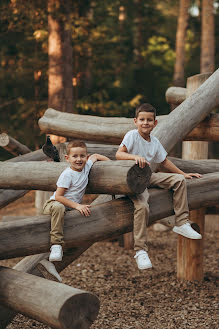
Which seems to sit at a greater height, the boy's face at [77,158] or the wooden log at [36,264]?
the boy's face at [77,158]

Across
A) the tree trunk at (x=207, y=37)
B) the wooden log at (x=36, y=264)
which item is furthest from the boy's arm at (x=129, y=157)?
the tree trunk at (x=207, y=37)

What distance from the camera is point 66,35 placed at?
35.1 ft

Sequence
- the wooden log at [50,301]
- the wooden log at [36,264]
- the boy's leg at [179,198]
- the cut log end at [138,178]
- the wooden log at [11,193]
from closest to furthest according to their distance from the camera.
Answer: the wooden log at [50,301], the cut log end at [138,178], the boy's leg at [179,198], the wooden log at [36,264], the wooden log at [11,193]

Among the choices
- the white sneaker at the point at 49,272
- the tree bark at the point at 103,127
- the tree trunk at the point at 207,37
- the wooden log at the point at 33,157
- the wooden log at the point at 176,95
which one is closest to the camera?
the white sneaker at the point at 49,272

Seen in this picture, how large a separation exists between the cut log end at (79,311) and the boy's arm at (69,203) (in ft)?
2.43

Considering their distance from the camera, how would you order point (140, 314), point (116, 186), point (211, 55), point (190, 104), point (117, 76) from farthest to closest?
point (117, 76), point (211, 55), point (140, 314), point (190, 104), point (116, 186)

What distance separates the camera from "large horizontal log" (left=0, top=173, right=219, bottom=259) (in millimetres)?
3643

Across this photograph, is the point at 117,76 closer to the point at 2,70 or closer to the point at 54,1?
the point at 2,70

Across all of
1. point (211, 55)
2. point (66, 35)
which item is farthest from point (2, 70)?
point (211, 55)

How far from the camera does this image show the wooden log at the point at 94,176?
379 cm

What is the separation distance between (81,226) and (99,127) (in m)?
2.55

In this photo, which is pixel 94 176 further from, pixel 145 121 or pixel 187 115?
pixel 187 115

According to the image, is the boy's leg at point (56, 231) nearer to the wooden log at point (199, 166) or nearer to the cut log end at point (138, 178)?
the cut log end at point (138, 178)

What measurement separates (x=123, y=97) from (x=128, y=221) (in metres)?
13.0
